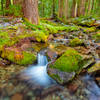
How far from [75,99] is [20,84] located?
2.15 metres

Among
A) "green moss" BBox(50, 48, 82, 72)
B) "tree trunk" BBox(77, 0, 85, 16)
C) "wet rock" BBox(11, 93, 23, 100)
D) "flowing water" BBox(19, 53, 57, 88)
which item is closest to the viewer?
"wet rock" BBox(11, 93, 23, 100)

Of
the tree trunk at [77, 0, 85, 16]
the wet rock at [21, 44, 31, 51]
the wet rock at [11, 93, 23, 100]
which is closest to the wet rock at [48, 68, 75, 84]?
the wet rock at [11, 93, 23, 100]

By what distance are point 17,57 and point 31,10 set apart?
4224 mm

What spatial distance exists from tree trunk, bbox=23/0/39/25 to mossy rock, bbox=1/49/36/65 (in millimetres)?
3658

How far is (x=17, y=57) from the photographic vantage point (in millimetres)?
4695

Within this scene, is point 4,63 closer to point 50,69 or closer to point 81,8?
point 50,69

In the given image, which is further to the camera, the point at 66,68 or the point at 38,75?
the point at 38,75

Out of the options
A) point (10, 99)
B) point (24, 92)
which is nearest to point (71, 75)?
point (24, 92)

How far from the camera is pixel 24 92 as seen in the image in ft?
11.3

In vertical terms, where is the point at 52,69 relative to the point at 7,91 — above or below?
above

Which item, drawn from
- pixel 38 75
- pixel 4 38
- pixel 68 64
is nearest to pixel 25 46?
pixel 4 38

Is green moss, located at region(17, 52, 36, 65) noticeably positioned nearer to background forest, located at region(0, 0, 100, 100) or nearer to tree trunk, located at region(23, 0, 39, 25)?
background forest, located at region(0, 0, 100, 100)

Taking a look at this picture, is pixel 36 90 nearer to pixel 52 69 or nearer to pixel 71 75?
pixel 52 69

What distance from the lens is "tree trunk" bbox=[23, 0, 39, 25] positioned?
7016 mm
